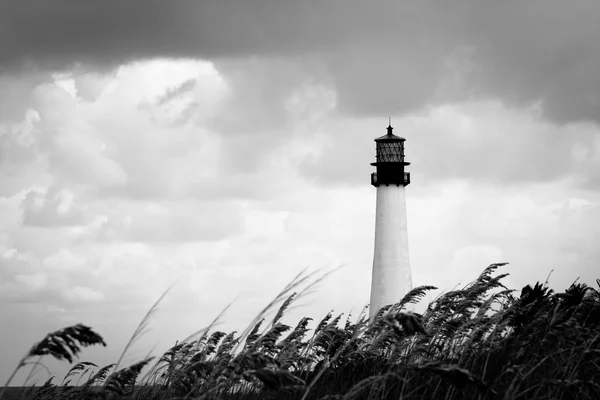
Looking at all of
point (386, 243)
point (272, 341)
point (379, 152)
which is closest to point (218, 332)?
point (272, 341)

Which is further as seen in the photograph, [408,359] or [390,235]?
[390,235]

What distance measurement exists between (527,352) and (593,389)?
1336 mm

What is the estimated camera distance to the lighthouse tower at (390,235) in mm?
33969

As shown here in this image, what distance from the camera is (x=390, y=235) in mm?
34594

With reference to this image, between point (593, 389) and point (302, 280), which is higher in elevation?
point (302, 280)

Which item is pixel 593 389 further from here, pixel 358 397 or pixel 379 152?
pixel 379 152

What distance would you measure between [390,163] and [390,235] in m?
3.80

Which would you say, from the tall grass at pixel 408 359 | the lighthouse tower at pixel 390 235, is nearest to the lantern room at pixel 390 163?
the lighthouse tower at pixel 390 235

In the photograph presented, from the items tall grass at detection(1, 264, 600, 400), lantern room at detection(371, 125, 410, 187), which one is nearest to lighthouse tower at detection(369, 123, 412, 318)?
lantern room at detection(371, 125, 410, 187)

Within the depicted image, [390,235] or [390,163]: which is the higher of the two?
[390,163]

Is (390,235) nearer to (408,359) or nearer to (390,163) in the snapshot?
(390,163)

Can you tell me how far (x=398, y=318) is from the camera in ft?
14.6

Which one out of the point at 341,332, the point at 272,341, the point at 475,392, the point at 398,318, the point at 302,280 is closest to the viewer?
the point at 398,318

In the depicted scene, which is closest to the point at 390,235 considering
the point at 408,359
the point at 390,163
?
the point at 390,163
